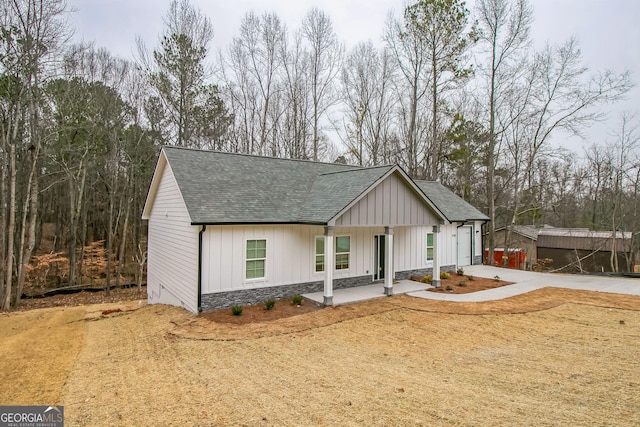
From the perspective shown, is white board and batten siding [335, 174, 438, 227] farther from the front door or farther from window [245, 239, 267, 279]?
window [245, 239, 267, 279]

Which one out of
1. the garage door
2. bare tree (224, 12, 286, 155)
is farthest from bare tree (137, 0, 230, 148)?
the garage door

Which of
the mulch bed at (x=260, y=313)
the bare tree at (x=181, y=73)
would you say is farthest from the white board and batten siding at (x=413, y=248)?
the bare tree at (x=181, y=73)

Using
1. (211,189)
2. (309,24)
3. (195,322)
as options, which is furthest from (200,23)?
(195,322)

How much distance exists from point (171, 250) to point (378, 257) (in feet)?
26.4

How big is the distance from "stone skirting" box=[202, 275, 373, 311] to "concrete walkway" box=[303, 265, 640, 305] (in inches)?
11.4

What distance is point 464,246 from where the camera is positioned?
61.3 feet

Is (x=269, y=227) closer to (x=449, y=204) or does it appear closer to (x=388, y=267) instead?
(x=388, y=267)

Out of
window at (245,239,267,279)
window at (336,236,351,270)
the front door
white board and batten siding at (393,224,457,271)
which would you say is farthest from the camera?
white board and batten siding at (393,224,457,271)

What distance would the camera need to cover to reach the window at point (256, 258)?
1098 cm

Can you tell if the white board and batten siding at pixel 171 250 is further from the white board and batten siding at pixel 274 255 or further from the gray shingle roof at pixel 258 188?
the gray shingle roof at pixel 258 188

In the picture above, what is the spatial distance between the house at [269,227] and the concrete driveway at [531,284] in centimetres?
180

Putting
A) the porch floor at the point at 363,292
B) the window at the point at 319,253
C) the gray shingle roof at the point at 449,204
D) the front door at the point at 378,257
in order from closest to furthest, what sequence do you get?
the porch floor at the point at 363,292
the window at the point at 319,253
the front door at the point at 378,257
the gray shingle roof at the point at 449,204

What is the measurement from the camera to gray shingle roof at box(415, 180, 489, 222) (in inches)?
698

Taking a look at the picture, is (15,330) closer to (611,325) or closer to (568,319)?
(568,319)
